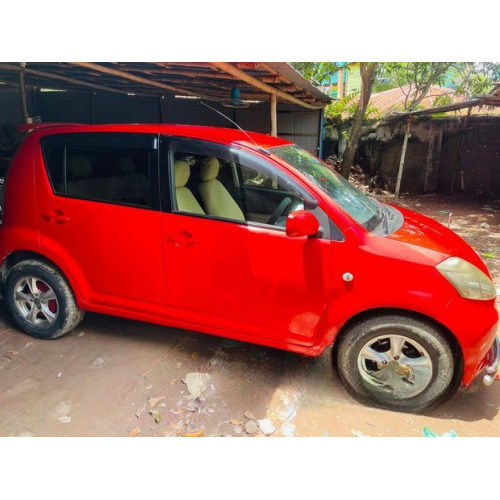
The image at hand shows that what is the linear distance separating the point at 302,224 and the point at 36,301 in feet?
7.93

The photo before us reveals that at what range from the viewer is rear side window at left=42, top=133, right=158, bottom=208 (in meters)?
2.73

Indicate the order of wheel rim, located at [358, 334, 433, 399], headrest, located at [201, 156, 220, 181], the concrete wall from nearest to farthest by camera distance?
wheel rim, located at [358, 334, 433, 399] → headrest, located at [201, 156, 220, 181] → the concrete wall

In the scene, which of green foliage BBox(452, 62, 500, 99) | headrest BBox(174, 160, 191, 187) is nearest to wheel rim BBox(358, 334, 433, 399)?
headrest BBox(174, 160, 191, 187)

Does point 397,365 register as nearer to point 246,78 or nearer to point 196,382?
point 196,382

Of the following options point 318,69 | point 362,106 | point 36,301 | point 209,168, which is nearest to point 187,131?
point 209,168

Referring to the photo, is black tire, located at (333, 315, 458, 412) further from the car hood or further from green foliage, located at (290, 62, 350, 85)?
green foliage, located at (290, 62, 350, 85)

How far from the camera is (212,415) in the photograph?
8.09ft

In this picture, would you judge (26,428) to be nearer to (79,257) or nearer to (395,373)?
(79,257)

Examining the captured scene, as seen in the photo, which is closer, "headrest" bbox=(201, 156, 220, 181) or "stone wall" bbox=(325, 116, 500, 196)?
"headrest" bbox=(201, 156, 220, 181)

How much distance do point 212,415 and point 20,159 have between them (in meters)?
2.56

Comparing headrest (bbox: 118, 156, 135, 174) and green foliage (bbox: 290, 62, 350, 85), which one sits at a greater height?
green foliage (bbox: 290, 62, 350, 85)

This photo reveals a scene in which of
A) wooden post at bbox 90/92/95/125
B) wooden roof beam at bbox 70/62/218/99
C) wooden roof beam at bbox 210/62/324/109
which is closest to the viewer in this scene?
wooden roof beam at bbox 210/62/324/109

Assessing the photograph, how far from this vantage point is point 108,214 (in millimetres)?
2812

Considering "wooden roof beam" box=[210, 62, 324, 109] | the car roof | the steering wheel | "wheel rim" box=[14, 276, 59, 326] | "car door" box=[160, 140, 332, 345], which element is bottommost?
"wheel rim" box=[14, 276, 59, 326]
